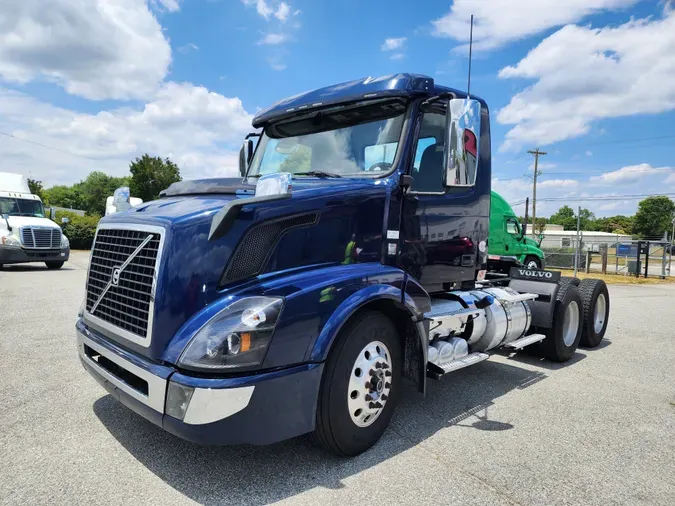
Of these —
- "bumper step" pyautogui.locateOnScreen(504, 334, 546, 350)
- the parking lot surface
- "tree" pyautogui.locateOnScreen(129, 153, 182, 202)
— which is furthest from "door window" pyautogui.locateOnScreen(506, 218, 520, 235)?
"tree" pyautogui.locateOnScreen(129, 153, 182, 202)

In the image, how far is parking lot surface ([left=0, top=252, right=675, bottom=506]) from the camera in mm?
2809

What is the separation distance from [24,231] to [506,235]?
53.6ft

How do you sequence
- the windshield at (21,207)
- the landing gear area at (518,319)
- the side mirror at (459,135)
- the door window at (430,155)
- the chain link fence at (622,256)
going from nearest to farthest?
the side mirror at (459,135), the door window at (430,155), the landing gear area at (518,319), the windshield at (21,207), the chain link fence at (622,256)

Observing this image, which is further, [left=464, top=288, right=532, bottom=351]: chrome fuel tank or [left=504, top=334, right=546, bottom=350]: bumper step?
[left=504, top=334, right=546, bottom=350]: bumper step

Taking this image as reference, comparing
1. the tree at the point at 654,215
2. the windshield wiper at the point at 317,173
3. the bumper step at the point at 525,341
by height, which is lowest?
the bumper step at the point at 525,341

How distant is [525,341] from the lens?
5.37 metres

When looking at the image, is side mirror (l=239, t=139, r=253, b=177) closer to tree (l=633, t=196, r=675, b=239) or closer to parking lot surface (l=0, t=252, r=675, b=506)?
parking lot surface (l=0, t=252, r=675, b=506)

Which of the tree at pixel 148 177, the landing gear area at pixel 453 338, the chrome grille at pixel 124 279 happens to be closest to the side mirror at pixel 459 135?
the landing gear area at pixel 453 338

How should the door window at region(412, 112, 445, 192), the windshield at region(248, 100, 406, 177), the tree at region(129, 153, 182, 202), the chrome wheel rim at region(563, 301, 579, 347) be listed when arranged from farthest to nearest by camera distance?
the tree at region(129, 153, 182, 202), the chrome wheel rim at region(563, 301, 579, 347), the door window at region(412, 112, 445, 192), the windshield at region(248, 100, 406, 177)

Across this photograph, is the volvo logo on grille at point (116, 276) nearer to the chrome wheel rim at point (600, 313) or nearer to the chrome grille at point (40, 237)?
the chrome wheel rim at point (600, 313)

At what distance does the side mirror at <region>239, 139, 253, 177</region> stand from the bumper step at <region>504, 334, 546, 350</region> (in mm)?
3393

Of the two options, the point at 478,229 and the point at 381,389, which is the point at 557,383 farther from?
the point at 381,389

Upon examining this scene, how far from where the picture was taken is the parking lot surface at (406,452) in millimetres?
2809

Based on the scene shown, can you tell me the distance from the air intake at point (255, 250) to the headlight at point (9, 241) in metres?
16.0
